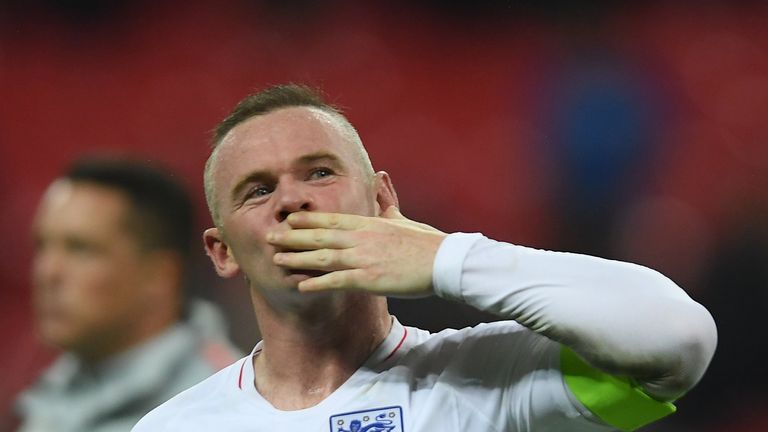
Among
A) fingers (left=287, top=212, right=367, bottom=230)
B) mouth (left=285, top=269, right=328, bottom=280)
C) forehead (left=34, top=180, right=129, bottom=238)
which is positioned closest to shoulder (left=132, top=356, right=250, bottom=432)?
mouth (left=285, top=269, right=328, bottom=280)

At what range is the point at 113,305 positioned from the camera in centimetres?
370

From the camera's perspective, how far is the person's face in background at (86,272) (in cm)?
366

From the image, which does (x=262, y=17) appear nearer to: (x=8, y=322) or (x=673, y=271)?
(x=8, y=322)

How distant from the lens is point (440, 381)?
1644mm

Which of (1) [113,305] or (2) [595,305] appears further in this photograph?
(1) [113,305]

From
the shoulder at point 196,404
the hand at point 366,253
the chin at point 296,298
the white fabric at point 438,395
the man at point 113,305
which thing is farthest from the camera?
the man at point 113,305

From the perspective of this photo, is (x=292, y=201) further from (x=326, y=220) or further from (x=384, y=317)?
(x=384, y=317)

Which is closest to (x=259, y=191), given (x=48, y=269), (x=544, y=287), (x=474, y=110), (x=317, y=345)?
(x=317, y=345)

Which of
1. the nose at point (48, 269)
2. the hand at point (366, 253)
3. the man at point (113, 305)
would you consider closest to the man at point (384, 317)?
the hand at point (366, 253)

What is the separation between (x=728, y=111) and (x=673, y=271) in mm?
756

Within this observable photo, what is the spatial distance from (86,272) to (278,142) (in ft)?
7.10

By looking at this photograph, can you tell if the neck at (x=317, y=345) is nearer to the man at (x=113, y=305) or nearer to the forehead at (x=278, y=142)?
the forehead at (x=278, y=142)

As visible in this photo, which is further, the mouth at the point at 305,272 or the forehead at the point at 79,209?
the forehead at the point at 79,209

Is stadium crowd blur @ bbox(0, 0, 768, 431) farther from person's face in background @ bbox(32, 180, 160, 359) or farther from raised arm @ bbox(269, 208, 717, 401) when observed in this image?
raised arm @ bbox(269, 208, 717, 401)
